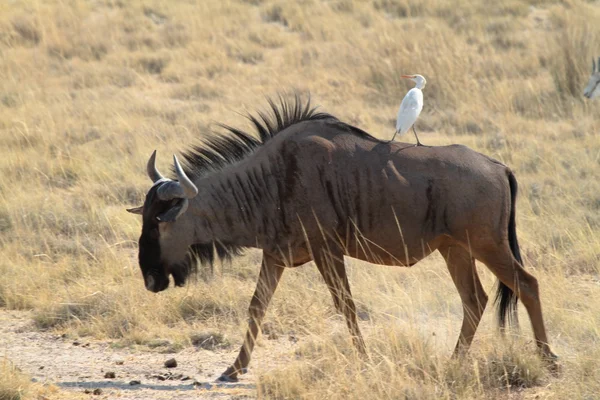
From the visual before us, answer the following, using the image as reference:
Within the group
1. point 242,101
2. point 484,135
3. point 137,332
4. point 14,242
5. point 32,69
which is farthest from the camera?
point 32,69

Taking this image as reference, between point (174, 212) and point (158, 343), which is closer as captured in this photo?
point (174, 212)

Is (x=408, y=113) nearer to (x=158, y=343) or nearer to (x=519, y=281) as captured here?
(x=519, y=281)

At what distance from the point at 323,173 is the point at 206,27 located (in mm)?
A: 11666

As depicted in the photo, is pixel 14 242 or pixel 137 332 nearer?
pixel 137 332

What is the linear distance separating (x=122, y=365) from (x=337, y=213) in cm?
158

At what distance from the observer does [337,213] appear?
558cm

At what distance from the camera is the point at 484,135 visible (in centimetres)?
1128

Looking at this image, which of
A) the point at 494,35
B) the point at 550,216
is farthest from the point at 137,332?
the point at 494,35

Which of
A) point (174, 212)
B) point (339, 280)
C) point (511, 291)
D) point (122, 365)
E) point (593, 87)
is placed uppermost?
A: point (174, 212)

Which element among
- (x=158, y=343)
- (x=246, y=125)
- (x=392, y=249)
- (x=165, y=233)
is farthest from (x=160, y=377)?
(x=246, y=125)

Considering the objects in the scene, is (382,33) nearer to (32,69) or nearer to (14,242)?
(32,69)

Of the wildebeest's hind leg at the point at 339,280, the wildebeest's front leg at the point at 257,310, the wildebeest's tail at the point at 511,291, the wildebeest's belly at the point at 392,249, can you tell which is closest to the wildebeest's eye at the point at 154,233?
the wildebeest's front leg at the point at 257,310

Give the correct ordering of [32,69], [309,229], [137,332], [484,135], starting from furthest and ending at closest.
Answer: [32,69] < [484,135] < [137,332] < [309,229]

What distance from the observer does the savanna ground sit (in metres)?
5.36
